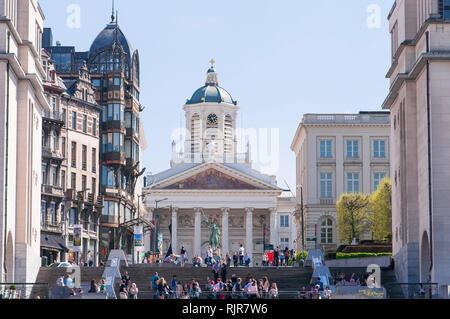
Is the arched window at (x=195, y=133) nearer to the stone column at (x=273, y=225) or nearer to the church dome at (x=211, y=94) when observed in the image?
the church dome at (x=211, y=94)

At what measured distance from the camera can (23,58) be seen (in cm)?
6072

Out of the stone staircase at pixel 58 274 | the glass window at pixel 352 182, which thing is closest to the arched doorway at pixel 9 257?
the stone staircase at pixel 58 274

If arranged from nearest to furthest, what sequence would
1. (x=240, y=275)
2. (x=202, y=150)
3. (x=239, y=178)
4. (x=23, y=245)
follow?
(x=23, y=245), (x=240, y=275), (x=239, y=178), (x=202, y=150)

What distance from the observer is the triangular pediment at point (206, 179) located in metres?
156

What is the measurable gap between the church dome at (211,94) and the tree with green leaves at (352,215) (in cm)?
7388

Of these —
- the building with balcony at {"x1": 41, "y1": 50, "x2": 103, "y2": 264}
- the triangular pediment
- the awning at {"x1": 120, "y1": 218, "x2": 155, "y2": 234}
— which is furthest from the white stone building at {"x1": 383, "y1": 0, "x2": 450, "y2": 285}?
the triangular pediment

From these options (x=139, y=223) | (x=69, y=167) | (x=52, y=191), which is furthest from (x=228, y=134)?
(x=52, y=191)

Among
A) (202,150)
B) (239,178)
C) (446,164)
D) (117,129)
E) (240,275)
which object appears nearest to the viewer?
(446,164)

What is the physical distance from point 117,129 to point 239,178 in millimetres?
44381

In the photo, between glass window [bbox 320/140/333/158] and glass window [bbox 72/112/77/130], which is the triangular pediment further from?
glass window [bbox 72/112/77/130]

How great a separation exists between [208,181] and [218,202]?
3391 mm
